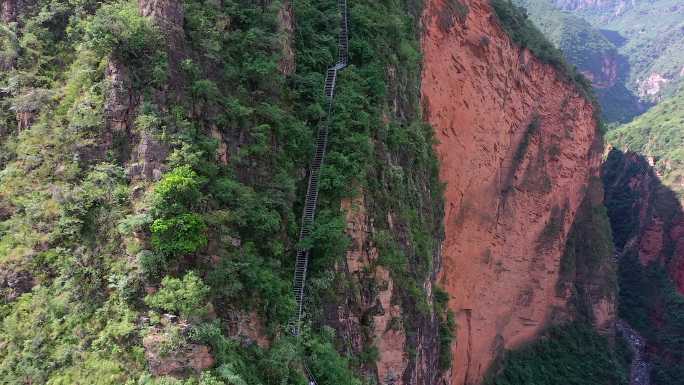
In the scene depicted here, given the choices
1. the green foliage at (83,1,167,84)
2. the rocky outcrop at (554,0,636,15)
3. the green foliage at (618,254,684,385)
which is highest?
the rocky outcrop at (554,0,636,15)

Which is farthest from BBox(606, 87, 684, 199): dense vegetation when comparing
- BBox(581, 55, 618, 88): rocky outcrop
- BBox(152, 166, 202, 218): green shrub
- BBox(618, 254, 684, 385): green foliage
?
BBox(152, 166, 202, 218): green shrub

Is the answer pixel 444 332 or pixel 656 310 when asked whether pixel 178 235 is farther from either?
pixel 656 310

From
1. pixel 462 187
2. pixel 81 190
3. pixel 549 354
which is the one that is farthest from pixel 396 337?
pixel 549 354

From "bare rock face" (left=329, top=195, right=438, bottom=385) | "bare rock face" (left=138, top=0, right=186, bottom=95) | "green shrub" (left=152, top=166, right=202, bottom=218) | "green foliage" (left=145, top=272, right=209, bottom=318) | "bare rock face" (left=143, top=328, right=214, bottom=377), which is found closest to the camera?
"bare rock face" (left=143, top=328, right=214, bottom=377)

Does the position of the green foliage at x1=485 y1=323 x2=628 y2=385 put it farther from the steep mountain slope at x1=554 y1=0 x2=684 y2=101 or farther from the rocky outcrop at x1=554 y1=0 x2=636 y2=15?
the rocky outcrop at x1=554 y1=0 x2=636 y2=15

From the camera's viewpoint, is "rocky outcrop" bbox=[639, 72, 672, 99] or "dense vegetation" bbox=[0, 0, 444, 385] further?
"rocky outcrop" bbox=[639, 72, 672, 99]

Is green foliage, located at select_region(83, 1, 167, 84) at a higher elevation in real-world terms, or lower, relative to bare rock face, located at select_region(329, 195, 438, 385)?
higher
